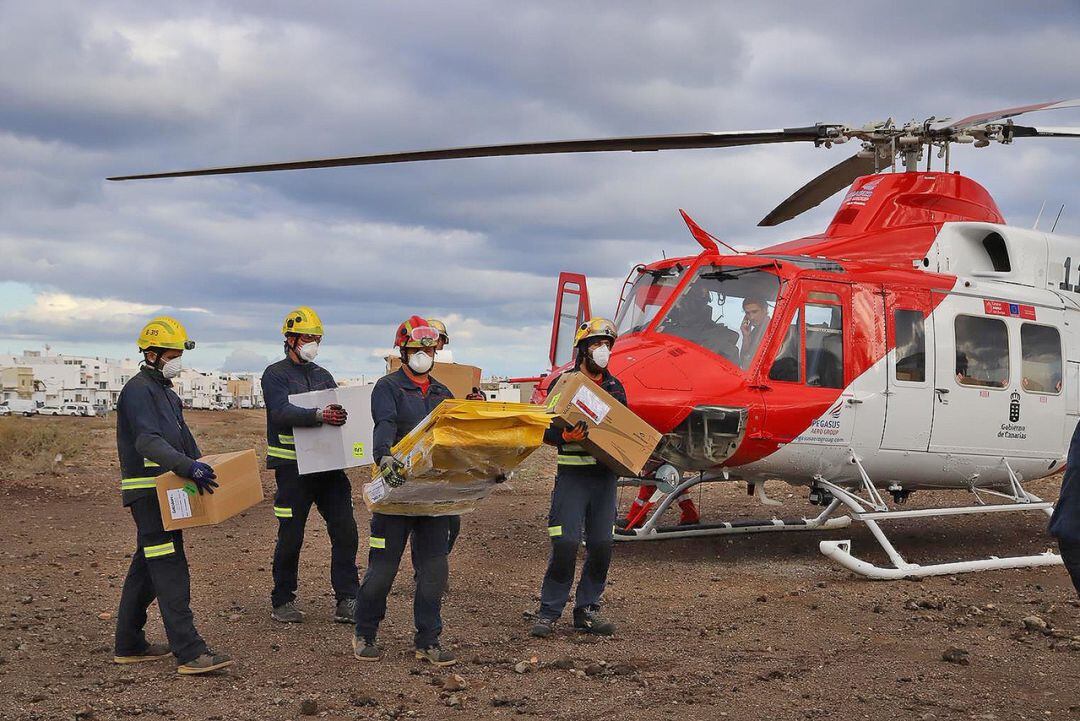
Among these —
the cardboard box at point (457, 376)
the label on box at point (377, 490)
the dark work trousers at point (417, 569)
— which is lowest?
the dark work trousers at point (417, 569)

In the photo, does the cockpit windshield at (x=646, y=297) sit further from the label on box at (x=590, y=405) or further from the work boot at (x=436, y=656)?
the work boot at (x=436, y=656)

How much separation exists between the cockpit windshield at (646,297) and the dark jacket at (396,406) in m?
3.60

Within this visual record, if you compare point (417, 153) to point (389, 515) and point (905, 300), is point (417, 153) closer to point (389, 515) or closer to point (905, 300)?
point (389, 515)

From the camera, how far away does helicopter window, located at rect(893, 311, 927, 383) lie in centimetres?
1009

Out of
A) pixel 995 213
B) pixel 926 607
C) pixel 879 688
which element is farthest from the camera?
pixel 995 213

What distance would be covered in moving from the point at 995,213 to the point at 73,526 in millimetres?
11700

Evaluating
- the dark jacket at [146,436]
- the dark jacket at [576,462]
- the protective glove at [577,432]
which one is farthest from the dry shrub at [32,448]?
the protective glove at [577,432]

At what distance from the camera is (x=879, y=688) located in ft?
19.7

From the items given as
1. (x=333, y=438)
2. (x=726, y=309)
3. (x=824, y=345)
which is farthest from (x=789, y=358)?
(x=333, y=438)

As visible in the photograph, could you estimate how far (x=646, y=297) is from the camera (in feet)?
33.7

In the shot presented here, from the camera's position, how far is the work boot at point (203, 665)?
6312 millimetres

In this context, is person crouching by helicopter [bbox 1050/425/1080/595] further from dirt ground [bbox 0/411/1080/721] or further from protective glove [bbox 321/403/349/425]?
protective glove [bbox 321/403/349/425]

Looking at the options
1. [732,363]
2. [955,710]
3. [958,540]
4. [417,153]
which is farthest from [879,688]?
[958,540]

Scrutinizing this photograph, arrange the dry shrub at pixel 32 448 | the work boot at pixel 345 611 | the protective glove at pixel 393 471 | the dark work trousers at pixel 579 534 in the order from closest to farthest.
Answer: the protective glove at pixel 393 471, the dark work trousers at pixel 579 534, the work boot at pixel 345 611, the dry shrub at pixel 32 448
